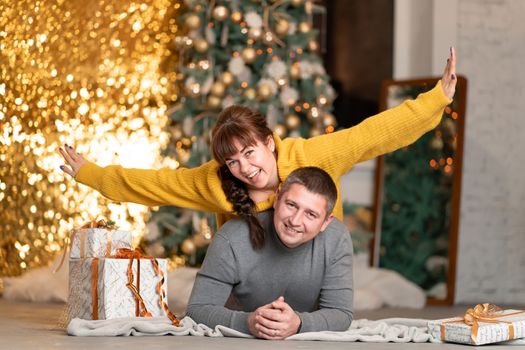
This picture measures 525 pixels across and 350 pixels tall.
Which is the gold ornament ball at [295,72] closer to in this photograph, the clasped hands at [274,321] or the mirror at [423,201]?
the mirror at [423,201]

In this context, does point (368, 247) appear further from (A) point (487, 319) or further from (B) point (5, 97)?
(A) point (487, 319)

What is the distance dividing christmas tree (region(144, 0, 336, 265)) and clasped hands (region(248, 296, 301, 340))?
7.14 feet

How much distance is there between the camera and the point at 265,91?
4.69 meters

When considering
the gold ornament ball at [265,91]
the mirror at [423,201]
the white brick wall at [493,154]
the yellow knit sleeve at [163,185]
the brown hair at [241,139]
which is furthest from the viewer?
the white brick wall at [493,154]

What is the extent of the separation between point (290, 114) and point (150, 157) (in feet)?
2.45

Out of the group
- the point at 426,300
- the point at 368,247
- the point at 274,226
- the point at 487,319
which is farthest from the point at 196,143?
the point at 487,319

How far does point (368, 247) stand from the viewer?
17.0 feet

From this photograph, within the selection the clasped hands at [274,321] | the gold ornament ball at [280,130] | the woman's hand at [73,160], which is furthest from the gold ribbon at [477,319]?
the gold ornament ball at [280,130]

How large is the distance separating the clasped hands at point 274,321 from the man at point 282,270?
0.11 metres

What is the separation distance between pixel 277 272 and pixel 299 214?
239mm

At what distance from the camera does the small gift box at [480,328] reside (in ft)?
8.45

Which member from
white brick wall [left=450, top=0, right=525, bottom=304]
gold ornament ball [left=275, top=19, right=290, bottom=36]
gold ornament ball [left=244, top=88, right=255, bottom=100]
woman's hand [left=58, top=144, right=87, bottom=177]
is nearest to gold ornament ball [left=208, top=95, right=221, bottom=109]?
gold ornament ball [left=244, top=88, right=255, bottom=100]

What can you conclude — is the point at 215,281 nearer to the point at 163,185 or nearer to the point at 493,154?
the point at 163,185

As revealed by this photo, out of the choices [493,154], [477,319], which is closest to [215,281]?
[477,319]
